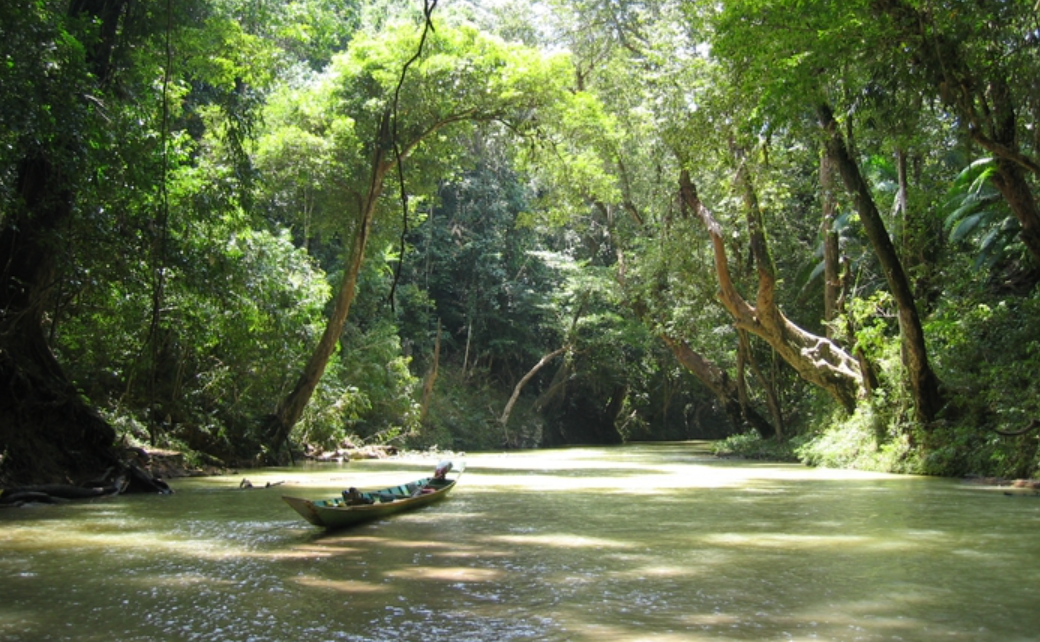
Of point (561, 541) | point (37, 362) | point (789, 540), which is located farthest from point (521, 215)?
point (789, 540)

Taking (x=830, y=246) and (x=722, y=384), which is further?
(x=722, y=384)

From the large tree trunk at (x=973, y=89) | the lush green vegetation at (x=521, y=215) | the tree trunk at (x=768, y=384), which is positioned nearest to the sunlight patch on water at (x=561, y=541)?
the lush green vegetation at (x=521, y=215)

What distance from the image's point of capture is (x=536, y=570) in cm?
565

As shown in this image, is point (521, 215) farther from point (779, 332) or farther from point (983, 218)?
point (983, 218)

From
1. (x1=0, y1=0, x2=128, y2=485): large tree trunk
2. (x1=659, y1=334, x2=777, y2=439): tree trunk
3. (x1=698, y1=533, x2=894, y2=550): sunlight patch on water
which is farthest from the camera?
(x1=659, y1=334, x2=777, y2=439): tree trunk

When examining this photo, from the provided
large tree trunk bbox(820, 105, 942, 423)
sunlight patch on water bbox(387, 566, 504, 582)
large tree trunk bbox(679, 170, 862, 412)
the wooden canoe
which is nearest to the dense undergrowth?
large tree trunk bbox(820, 105, 942, 423)

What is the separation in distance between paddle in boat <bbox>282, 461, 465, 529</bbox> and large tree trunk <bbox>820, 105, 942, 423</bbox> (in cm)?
690

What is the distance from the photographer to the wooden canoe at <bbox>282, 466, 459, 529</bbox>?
673 cm

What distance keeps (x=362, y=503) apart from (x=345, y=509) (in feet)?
1.75

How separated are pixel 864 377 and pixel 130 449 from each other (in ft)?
36.0

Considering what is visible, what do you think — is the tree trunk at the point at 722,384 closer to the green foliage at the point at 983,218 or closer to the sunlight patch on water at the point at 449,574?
the green foliage at the point at 983,218

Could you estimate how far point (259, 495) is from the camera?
10.1 meters

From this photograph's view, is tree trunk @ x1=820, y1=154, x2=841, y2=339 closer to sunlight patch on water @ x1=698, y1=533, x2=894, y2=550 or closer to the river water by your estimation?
the river water

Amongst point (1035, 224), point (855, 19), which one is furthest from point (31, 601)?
point (1035, 224)
